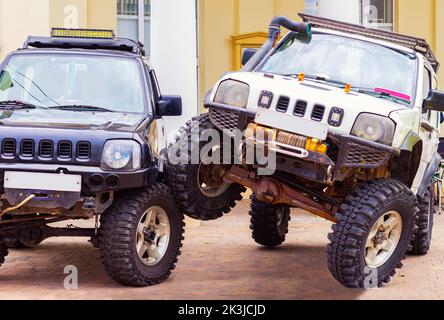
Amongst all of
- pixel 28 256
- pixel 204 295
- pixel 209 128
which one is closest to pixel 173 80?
pixel 28 256

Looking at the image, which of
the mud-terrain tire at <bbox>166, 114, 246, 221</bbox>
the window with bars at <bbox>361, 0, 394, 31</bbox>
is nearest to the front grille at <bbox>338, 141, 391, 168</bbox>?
the mud-terrain tire at <bbox>166, 114, 246, 221</bbox>

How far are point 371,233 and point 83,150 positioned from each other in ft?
8.22

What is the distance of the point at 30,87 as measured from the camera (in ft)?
29.5

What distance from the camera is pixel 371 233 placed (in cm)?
783

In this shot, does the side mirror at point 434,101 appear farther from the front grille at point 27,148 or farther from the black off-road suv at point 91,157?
the front grille at point 27,148

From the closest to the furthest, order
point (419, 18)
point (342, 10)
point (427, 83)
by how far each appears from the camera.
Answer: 1. point (427, 83)
2. point (342, 10)
3. point (419, 18)

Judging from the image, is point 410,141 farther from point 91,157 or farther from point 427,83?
point 91,157

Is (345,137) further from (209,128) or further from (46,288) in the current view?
(46,288)

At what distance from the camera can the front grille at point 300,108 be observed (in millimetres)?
7812

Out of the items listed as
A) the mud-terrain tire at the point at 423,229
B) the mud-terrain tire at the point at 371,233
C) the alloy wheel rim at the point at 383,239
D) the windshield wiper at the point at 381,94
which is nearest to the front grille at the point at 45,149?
the mud-terrain tire at the point at 371,233

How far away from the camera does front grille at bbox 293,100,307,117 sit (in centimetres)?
781

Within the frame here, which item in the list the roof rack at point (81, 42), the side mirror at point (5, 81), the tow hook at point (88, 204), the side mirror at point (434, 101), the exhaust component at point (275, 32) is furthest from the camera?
the roof rack at point (81, 42)

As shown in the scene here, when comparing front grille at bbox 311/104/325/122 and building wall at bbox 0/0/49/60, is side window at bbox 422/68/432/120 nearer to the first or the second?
front grille at bbox 311/104/325/122

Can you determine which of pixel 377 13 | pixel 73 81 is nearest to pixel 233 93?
pixel 73 81
